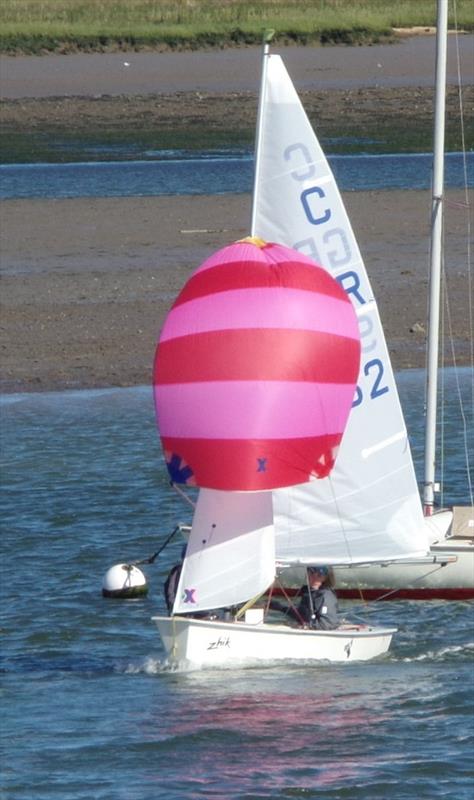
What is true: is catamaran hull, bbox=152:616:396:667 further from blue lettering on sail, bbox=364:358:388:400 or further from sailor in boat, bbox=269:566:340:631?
blue lettering on sail, bbox=364:358:388:400

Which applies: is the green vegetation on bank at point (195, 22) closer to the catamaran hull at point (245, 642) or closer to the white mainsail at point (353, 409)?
the white mainsail at point (353, 409)

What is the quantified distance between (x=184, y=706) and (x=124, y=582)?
185cm

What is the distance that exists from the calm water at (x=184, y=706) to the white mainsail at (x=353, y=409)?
80cm

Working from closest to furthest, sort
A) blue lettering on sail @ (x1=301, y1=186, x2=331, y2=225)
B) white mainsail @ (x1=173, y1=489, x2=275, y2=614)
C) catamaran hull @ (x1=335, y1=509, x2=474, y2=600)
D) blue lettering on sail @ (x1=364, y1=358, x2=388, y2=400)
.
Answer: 1. white mainsail @ (x1=173, y1=489, x2=275, y2=614)
2. blue lettering on sail @ (x1=301, y1=186, x2=331, y2=225)
3. blue lettering on sail @ (x1=364, y1=358, x2=388, y2=400)
4. catamaran hull @ (x1=335, y1=509, x2=474, y2=600)

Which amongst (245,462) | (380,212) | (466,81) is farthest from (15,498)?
(466,81)

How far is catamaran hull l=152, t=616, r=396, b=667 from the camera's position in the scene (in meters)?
13.7

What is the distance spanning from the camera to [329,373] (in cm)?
1371

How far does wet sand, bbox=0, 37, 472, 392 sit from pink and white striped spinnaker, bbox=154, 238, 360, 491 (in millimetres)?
8054

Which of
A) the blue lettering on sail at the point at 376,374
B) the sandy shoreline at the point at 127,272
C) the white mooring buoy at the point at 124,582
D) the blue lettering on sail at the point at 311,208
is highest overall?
the blue lettering on sail at the point at 311,208

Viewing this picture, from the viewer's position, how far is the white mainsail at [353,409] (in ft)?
49.3

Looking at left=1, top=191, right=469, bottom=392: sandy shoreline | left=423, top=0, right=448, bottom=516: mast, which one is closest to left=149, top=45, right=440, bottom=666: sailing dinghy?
→ left=423, top=0, right=448, bottom=516: mast

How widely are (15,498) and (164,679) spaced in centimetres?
591

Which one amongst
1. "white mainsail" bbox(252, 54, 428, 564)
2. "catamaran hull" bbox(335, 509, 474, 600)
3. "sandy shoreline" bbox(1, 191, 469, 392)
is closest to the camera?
"white mainsail" bbox(252, 54, 428, 564)

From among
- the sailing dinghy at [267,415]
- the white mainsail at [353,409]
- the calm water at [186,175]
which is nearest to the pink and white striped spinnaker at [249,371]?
the sailing dinghy at [267,415]
